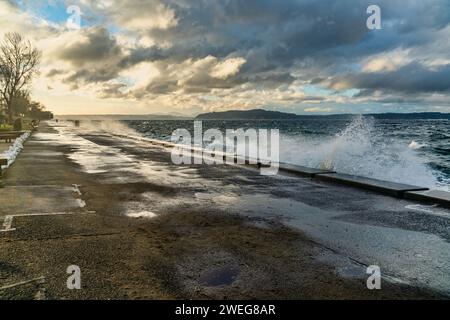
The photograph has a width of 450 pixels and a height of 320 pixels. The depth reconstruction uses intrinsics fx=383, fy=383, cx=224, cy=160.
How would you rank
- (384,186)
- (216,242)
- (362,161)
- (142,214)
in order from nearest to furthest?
(216,242), (142,214), (384,186), (362,161)

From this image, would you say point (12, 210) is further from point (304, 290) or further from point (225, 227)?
point (304, 290)

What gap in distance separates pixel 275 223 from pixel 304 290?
9.08ft

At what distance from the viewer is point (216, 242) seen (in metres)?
5.57

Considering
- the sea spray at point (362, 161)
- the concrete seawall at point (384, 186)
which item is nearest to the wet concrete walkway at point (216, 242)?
the concrete seawall at point (384, 186)

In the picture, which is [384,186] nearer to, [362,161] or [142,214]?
[142,214]

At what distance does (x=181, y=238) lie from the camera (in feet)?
18.8

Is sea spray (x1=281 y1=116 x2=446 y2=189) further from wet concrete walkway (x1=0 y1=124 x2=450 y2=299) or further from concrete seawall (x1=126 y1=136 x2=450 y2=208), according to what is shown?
wet concrete walkway (x1=0 y1=124 x2=450 y2=299)

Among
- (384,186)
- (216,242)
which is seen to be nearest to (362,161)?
(384,186)

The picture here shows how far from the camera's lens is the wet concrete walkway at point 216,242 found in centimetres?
405

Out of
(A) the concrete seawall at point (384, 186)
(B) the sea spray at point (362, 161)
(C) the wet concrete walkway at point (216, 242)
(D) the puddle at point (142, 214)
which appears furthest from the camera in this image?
(B) the sea spray at point (362, 161)

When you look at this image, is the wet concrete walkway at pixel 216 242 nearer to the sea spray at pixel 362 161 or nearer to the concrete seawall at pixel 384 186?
the concrete seawall at pixel 384 186

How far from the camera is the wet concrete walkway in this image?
4047 millimetres
